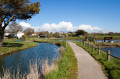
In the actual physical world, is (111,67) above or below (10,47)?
above

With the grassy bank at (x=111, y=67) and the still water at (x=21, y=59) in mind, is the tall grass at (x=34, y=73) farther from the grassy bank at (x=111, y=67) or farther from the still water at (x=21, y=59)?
the grassy bank at (x=111, y=67)

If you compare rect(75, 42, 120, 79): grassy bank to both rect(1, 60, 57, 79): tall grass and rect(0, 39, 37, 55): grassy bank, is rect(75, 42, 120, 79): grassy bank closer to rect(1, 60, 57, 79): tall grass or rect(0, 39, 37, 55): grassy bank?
rect(1, 60, 57, 79): tall grass

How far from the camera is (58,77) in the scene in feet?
22.4

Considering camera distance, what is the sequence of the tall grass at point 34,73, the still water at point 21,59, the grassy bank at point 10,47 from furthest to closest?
the grassy bank at point 10,47
the still water at point 21,59
the tall grass at point 34,73

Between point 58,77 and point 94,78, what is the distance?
2.14m

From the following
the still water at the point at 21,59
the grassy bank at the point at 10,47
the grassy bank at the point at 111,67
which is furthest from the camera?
the grassy bank at the point at 10,47

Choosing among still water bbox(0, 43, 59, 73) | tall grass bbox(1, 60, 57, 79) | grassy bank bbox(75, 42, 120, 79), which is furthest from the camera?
still water bbox(0, 43, 59, 73)

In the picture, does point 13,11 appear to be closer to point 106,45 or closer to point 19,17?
point 19,17

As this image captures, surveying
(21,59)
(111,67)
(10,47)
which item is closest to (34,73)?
(111,67)

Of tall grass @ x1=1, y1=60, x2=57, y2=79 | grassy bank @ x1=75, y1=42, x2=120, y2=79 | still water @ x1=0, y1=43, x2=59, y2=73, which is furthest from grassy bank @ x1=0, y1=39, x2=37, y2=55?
grassy bank @ x1=75, y1=42, x2=120, y2=79

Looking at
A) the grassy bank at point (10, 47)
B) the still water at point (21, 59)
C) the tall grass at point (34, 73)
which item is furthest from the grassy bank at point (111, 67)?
the grassy bank at point (10, 47)

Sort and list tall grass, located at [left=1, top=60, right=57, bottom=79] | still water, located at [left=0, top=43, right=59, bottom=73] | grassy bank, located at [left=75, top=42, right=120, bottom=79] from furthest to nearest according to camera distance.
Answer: still water, located at [left=0, top=43, right=59, bottom=73] → grassy bank, located at [left=75, top=42, right=120, bottom=79] → tall grass, located at [left=1, top=60, right=57, bottom=79]

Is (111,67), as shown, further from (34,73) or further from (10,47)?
(10,47)

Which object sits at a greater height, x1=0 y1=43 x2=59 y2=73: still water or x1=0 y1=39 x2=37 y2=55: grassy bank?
x1=0 y1=39 x2=37 y2=55: grassy bank
